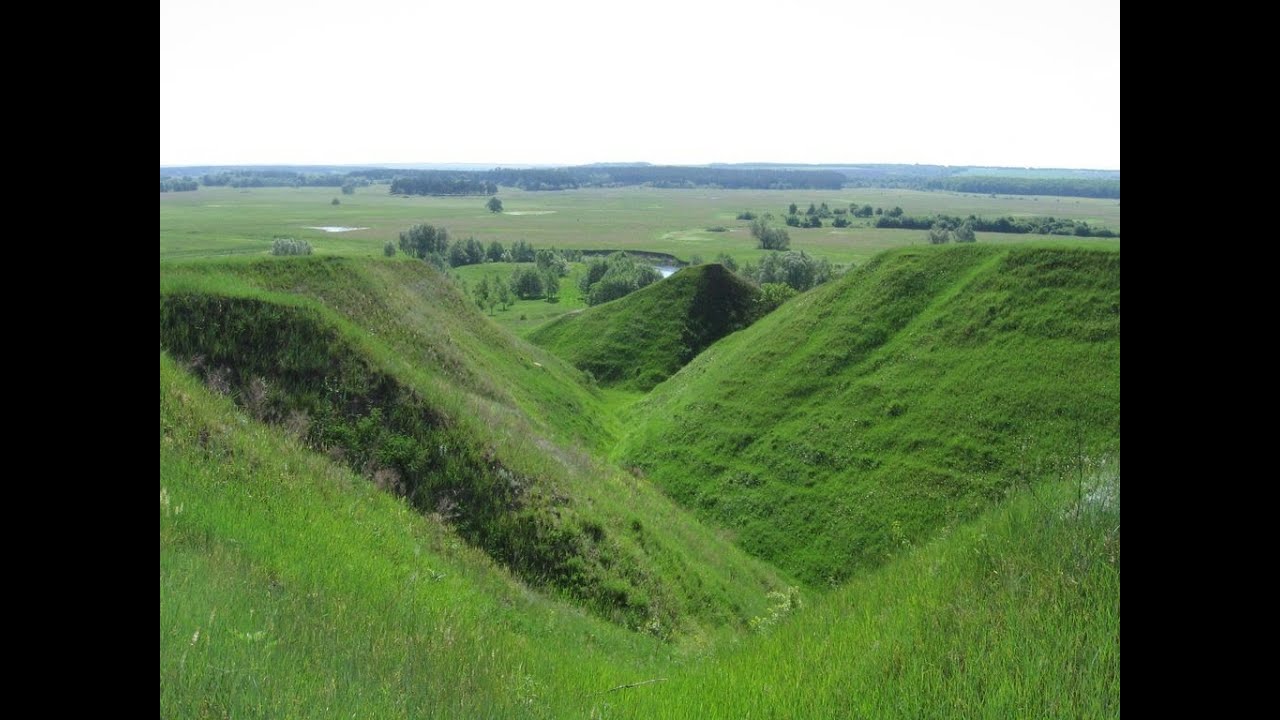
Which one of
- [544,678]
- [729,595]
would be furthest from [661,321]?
[544,678]

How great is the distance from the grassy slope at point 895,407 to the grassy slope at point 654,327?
2038 cm

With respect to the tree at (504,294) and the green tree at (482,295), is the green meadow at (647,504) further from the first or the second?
the tree at (504,294)

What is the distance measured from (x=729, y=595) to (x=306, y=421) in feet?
52.7

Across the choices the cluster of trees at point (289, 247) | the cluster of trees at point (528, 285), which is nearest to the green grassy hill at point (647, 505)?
the cluster of trees at point (289, 247)

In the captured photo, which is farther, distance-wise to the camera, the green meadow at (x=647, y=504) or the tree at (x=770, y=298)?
the tree at (x=770, y=298)

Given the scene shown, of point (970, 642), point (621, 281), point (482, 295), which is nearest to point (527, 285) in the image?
point (482, 295)

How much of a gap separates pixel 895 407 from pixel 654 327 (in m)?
42.6

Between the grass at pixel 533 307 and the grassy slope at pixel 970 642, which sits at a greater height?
the grass at pixel 533 307

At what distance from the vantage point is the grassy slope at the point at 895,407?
129 feet

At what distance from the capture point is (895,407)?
45.5 m

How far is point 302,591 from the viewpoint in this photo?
963cm

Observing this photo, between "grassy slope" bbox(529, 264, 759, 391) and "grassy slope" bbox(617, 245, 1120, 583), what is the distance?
802 inches
